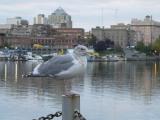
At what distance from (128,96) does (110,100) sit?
2964mm

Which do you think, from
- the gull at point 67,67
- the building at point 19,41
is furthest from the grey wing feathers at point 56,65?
the building at point 19,41

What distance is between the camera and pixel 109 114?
24391mm

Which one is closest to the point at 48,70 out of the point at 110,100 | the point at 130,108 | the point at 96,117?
the point at 96,117

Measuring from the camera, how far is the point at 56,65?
1043 cm

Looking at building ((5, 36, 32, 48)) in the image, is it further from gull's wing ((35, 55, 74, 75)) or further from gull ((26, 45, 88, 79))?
gull ((26, 45, 88, 79))

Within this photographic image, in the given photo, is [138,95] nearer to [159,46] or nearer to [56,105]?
[56,105]

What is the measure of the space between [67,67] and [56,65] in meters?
0.22

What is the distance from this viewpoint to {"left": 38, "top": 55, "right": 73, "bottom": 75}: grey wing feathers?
1029 cm

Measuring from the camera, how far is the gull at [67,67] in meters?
10.3

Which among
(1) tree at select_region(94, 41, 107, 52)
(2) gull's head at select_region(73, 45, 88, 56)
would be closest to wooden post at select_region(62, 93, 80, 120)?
(2) gull's head at select_region(73, 45, 88, 56)

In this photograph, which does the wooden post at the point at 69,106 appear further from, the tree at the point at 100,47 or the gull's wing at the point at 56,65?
the tree at the point at 100,47

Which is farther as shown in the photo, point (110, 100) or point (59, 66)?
point (110, 100)

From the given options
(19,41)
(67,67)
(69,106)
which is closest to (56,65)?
(67,67)

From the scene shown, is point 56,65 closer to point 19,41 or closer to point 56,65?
point 56,65
